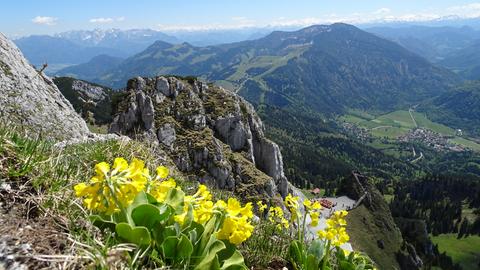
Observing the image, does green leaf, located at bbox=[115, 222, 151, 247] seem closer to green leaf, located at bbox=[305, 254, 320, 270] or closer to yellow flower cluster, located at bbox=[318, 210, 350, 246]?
green leaf, located at bbox=[305, 254, 320, 270]

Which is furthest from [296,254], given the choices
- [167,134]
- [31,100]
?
[167,134]

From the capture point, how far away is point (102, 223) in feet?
13.1

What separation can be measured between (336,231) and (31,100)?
2327 centimetres

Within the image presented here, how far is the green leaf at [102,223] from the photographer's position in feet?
12.8

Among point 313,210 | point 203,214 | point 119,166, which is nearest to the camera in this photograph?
point 119,166

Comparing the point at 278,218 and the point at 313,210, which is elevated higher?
the point at 313,210

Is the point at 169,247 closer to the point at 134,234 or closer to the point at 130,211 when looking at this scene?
the point at 134,234

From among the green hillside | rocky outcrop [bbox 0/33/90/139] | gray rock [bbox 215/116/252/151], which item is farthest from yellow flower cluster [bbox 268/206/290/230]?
the green hillside

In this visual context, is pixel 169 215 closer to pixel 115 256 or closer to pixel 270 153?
pixel 115 256

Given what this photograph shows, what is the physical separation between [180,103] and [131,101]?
10396 millimetres

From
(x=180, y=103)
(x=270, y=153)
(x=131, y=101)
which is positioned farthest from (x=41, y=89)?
(x=270, y=153)

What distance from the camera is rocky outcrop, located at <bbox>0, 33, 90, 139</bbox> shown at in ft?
74.4

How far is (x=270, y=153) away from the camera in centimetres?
8250

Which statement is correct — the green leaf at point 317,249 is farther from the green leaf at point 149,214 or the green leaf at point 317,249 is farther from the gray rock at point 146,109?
the gray rock at point 146,109
